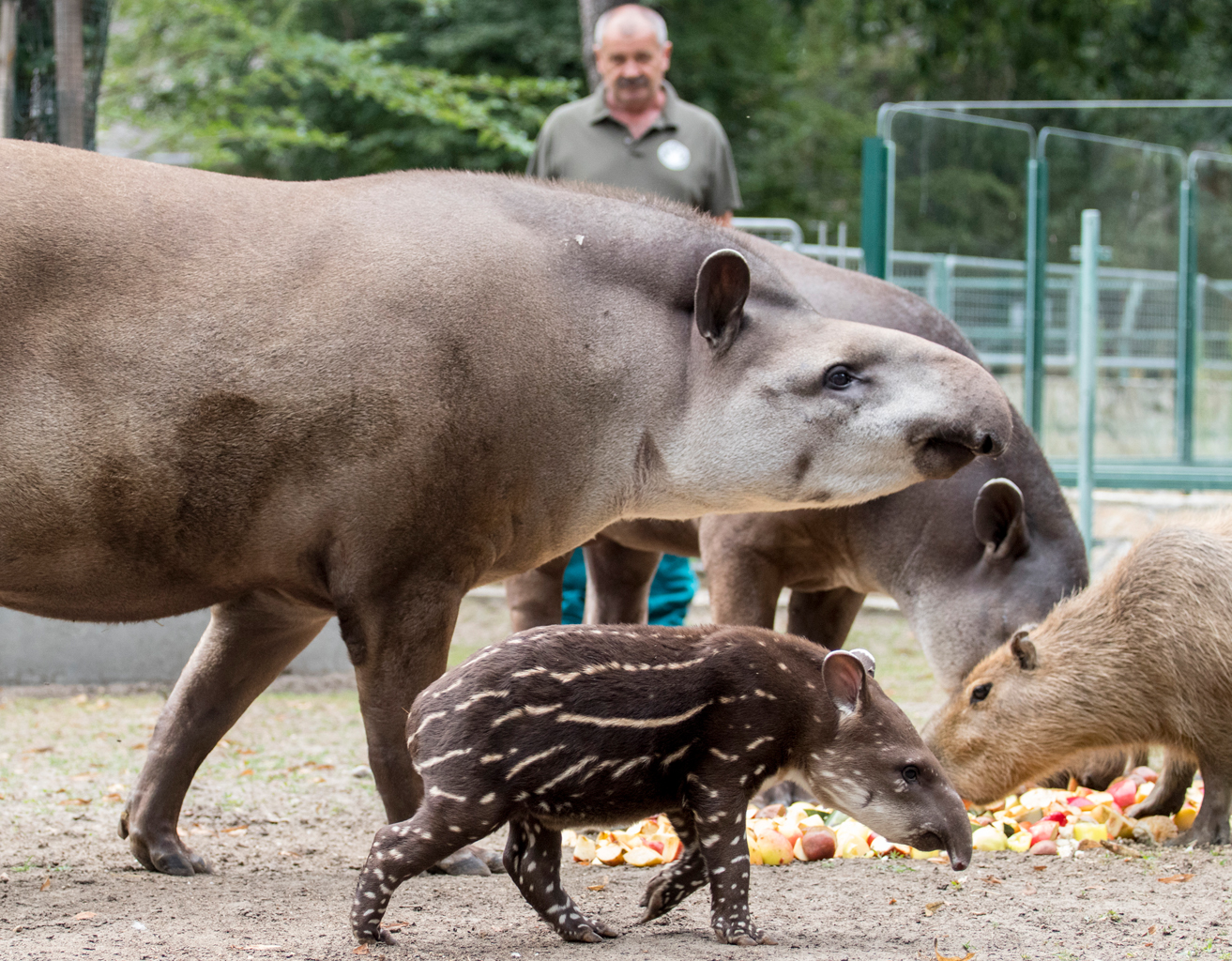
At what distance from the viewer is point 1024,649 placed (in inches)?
219

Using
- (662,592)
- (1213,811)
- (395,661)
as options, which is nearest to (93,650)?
(662,592)

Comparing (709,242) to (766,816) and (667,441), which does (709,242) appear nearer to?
(667,441)

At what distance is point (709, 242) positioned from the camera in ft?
16.3

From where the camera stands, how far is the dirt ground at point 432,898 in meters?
3.86

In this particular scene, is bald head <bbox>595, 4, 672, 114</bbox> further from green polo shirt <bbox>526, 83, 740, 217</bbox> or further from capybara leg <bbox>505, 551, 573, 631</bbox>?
capybara leg <bbox>505, 551, 573, 631</bbox>

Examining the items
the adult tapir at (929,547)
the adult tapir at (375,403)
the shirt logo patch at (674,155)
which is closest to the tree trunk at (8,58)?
the shirt logo patch at (674,155)

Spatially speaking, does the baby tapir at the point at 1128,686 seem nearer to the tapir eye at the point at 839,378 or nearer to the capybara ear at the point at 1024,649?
the capybara ear at the point at 1024,649

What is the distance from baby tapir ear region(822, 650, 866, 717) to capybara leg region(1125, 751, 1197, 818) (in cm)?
222

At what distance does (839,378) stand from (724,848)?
5.30ft

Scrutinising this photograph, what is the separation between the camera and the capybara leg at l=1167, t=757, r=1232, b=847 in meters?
5.31

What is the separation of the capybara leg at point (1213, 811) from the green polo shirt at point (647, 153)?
3.75 m

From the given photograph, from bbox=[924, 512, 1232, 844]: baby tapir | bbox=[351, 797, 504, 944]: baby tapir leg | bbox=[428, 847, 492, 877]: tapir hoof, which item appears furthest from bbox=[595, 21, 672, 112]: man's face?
bbox=[351, 797, 504, 944]: baby tapir leg

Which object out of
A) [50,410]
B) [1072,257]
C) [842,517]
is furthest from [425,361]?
[1072,257]

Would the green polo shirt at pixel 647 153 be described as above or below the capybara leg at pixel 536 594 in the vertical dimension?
above
